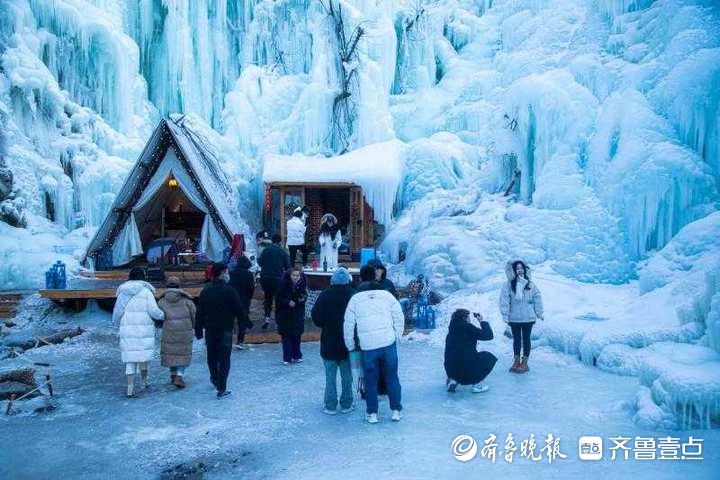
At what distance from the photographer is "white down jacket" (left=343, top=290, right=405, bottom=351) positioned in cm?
541

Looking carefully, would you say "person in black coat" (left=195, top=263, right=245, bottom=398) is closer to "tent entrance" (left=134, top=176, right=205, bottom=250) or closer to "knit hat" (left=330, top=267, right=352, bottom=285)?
"knit hat" (left=330, top=267, right=352, bottom=285)

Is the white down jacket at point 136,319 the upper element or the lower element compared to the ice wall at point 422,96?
lower

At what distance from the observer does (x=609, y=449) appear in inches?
192

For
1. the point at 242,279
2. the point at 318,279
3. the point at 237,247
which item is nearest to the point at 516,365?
the point at 242,279

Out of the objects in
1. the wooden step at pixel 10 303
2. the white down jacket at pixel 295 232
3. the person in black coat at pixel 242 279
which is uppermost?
the white down jacket at pixel 295 232

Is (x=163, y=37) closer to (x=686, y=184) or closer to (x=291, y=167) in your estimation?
(x=291, y=167)

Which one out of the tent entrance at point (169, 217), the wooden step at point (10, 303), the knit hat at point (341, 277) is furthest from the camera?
the tent entrance at point (169, 217)

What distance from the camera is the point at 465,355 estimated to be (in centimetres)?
649

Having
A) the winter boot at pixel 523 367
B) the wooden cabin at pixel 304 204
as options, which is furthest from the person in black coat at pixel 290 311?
the wooden cabin at pixel 304 204

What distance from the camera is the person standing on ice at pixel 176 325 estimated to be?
265 inches

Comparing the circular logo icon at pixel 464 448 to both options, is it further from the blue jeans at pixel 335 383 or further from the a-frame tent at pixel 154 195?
the a-frame tent at pixel 154 195

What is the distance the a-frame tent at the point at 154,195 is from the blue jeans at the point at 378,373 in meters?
9.23

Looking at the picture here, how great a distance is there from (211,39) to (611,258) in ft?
56.8

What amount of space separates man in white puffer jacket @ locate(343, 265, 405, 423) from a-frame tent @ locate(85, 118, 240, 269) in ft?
30.1
